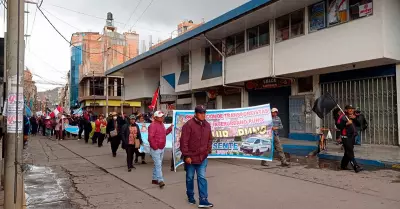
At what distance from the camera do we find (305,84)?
1612 centimetres

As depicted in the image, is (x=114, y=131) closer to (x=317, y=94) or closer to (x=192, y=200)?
(x=192, y=200)

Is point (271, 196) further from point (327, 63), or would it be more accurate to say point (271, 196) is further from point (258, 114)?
point (327, 63)

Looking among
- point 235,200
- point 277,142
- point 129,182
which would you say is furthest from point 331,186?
point 129,182

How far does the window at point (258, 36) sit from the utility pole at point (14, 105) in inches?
529

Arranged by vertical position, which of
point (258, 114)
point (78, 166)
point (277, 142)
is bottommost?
point (78, 166)

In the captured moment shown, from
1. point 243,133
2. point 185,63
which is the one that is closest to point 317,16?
point 243,133

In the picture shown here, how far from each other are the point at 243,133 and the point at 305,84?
7132 mm

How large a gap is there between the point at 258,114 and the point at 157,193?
4.59 meters

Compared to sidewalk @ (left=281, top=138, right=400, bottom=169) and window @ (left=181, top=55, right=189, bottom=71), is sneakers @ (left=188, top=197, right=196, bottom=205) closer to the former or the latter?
sidewalk @ (left=281, top=138, right=400, bottom=169)

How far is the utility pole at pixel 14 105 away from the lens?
481 centimetres

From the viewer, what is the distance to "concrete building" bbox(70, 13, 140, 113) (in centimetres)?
4925

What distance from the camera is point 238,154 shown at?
10.3 m

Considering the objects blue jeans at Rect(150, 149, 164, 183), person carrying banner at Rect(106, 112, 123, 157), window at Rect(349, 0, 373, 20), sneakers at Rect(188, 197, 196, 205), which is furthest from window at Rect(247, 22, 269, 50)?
sneakers at Rect(188, 197, 196, 205)

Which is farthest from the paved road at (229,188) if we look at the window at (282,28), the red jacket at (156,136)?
the window at (282,28)
